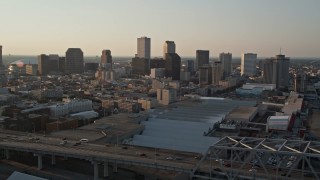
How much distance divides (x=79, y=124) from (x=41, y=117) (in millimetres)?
3476

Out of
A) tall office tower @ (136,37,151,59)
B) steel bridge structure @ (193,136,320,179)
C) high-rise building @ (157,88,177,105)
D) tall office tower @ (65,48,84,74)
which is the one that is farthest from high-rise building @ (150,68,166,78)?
steel bridge structure @ (193,136,320,179)

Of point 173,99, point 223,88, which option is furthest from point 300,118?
point 223,88

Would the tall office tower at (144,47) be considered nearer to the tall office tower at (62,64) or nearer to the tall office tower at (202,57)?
the tall office tower at (202,57)

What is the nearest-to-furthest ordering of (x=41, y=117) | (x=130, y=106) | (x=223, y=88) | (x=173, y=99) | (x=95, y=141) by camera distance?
(x=95, y=141)
(x=41, y=117)
(x=130, y=106)
(x=173, y=99)
(x=223, y=88)

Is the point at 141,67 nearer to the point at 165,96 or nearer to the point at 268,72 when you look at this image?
the point at 268,72

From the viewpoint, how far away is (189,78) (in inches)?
4242

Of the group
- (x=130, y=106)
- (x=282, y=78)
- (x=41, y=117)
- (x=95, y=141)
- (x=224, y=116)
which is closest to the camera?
(x=95, y=141)

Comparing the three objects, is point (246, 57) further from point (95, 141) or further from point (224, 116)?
point (95, 141)

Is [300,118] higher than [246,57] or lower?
lower

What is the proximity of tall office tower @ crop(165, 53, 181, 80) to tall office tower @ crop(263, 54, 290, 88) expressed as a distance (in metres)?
25.1

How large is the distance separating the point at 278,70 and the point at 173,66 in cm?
2862

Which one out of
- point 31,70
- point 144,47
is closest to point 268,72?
point 31,70

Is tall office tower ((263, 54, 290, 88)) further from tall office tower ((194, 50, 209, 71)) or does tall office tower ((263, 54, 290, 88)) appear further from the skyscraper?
tall office tower ((194, 50, 209, 71))

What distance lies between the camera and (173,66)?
10581cm
